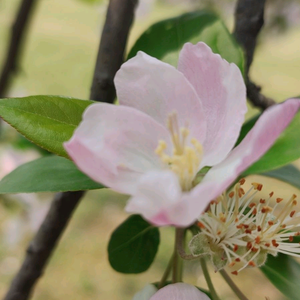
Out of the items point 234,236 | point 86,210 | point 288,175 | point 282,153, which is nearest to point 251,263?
point 234,236

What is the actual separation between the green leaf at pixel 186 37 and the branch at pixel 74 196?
1.5 inches

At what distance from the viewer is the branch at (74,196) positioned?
0.59 m

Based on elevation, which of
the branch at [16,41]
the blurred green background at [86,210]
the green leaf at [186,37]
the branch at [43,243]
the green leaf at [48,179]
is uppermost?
the green leaf at [186,37]

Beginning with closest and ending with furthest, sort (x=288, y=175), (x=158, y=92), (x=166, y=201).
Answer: (x=166, y=201) → (x=158, y=92) → (x=288, y=175)

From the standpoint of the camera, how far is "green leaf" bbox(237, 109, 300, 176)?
0.36 m

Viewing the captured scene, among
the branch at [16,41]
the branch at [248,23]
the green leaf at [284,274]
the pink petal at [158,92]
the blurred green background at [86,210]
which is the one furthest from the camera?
the blurred green background at [86,210]

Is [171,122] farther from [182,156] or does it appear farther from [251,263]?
[251,263]

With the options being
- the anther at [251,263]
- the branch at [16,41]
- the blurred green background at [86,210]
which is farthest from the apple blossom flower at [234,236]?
the branch at [16,41]

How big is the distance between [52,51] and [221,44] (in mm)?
4372

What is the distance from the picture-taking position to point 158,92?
41 cm

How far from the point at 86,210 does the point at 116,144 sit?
2371 mm

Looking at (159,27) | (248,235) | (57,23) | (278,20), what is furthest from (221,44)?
(57,23)

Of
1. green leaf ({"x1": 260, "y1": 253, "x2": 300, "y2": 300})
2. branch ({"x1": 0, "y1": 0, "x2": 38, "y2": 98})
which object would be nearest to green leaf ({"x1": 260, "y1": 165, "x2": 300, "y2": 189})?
green leaf ({"x1": 260, "y1": 253, "x2": 300, "y2": 300})

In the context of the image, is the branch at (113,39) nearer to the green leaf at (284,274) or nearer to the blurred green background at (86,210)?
the blurred green background at (86,210)
